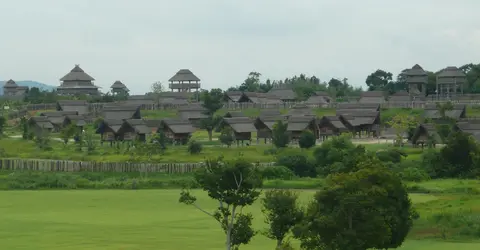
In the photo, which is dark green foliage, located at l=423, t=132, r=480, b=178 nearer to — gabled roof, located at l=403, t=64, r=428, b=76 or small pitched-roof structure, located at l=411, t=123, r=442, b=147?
small pitched-roof structure, located at l=411, t=123, r=442, b=147

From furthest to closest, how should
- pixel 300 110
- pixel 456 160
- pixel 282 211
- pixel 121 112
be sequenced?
1. pixel 300 110
2. pixel 121 112
3. pixel 456 160
4. pixel 282 211

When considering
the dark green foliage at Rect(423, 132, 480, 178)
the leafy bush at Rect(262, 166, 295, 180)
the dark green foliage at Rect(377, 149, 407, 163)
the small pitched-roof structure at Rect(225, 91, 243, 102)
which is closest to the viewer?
the dark green foliage at Rect(423, 132, 480, 178)

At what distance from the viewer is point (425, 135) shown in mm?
68875

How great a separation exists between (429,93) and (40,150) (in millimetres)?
59404

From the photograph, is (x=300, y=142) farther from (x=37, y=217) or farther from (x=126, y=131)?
(x=37, y=217)

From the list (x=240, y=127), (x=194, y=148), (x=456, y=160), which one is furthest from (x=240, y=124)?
(x=456, y=160)

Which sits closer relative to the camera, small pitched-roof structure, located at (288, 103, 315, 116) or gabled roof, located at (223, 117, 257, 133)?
gabled roof, located at (223, 117, 257, 133)

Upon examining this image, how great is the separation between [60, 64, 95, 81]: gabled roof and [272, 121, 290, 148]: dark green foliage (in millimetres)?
53480

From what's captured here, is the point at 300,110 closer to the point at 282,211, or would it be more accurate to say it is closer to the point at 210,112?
the point at 210,112

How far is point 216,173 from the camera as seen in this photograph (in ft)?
94.4

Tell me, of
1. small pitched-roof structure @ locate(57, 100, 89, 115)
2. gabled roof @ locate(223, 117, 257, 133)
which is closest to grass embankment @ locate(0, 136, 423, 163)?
gabled roof @ locate(223, 117, 257, 133)

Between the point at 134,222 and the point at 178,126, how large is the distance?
33.5 m

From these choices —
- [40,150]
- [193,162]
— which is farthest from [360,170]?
[40,150]

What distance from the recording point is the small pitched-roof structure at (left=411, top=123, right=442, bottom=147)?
67.6 metres
